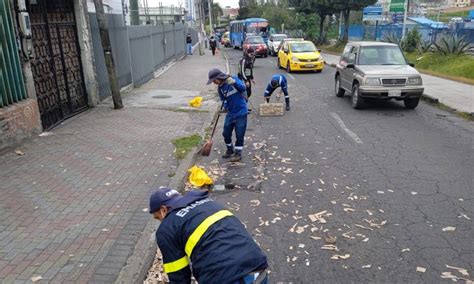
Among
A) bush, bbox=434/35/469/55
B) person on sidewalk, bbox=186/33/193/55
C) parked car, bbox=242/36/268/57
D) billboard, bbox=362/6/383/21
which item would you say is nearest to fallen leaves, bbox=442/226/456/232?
bush, bbox=434/35/469/55

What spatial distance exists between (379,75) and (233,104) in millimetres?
5750

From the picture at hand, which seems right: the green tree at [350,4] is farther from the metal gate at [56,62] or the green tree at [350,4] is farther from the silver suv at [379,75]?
the metal gate at [56,62]

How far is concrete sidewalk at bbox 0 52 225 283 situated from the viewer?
4344 millimetres

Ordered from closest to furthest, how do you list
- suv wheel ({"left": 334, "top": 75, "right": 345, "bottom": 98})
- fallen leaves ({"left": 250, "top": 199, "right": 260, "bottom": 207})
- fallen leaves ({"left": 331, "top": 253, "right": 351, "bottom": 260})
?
fallen leaves ({"left": 331, "top": 253, "right": 351, "bottom": 260}), fallen leaves ({"left": 250, "top": 199, "right": 260, "bottom": 207}), suv wheel ({"left": 334, "top": 75, "right": 345, "bottom": 98})

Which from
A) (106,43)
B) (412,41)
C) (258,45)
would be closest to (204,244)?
(106,43)

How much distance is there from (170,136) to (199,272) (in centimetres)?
685

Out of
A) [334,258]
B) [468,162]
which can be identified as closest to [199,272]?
[334,258]

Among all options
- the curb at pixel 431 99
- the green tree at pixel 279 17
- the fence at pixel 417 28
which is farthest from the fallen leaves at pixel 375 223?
the green tree at pixel 279 17

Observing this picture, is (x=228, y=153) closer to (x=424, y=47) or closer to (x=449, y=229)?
(x=449, y=229)

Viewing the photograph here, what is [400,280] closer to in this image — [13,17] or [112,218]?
[112,218]

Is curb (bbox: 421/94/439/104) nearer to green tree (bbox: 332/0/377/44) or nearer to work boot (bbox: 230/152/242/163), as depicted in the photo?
work boot (bbox: 230/152/242/163)

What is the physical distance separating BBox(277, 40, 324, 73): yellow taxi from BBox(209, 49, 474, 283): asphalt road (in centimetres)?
1122

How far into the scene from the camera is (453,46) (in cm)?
2005

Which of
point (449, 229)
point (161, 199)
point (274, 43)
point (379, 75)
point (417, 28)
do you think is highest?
point (417, 28)
